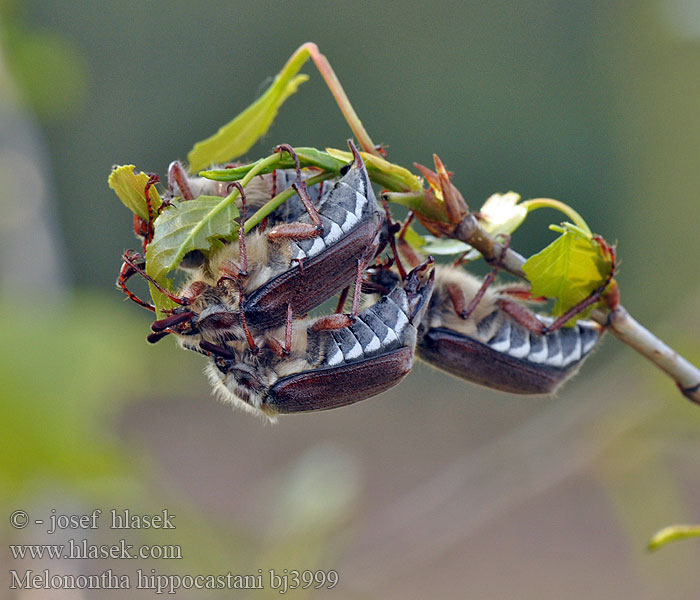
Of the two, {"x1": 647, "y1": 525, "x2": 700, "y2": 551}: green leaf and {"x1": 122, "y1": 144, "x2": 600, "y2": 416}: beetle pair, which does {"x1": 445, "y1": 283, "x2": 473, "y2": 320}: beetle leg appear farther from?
{"x1": 647, "y1": 525, "x2": 700, "y2": 551}: green leaf

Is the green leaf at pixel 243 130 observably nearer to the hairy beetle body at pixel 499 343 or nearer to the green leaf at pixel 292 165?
the green leaf at pixel 292 165

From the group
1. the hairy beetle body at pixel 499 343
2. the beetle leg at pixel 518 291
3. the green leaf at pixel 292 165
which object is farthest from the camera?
the beetle leg at pixel 518 291

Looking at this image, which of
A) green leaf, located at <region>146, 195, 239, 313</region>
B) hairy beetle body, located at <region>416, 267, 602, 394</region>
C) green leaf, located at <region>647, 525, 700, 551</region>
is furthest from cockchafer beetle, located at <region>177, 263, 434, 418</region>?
green leaf, located at <region>647, 525, 700, 551</region>

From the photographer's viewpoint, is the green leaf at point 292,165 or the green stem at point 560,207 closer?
the green leaf at point 292,165
